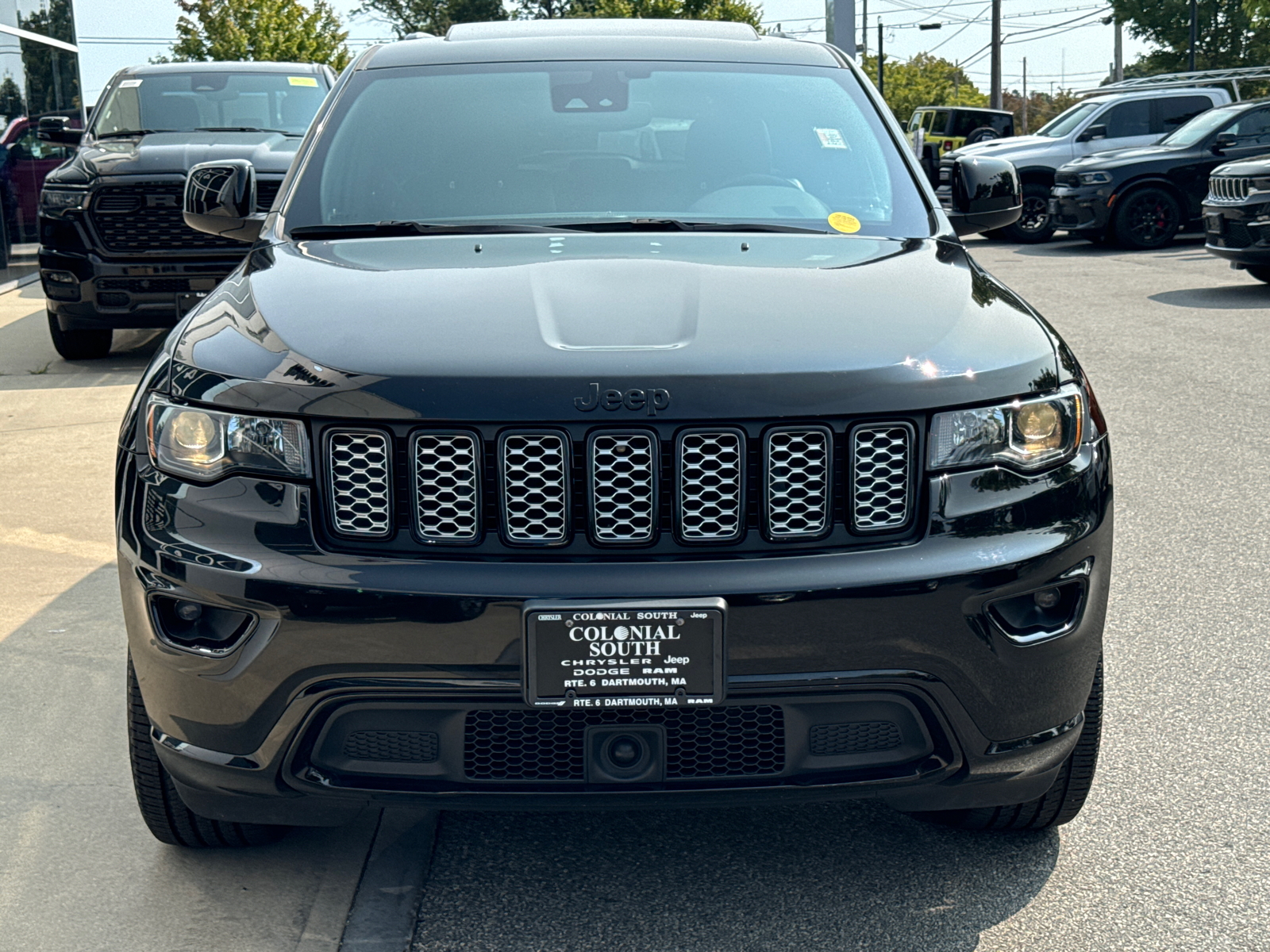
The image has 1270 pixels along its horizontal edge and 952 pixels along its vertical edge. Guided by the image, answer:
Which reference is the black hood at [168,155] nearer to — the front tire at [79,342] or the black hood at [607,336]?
the front tire at [79,342]

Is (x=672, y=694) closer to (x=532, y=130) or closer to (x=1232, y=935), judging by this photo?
(x=1232, y=935)

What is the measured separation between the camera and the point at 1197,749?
11.5 ft

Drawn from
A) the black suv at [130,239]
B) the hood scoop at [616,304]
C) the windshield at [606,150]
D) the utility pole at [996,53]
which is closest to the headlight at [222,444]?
the hood scoop at [616,304]

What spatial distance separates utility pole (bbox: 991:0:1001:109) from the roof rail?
27.7m

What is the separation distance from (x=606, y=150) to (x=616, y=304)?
115 cm

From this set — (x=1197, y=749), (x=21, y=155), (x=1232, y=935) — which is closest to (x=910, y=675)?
(x=1232, y=935)

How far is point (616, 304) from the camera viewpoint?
8.82 feet

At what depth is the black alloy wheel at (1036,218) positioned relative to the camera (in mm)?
19469

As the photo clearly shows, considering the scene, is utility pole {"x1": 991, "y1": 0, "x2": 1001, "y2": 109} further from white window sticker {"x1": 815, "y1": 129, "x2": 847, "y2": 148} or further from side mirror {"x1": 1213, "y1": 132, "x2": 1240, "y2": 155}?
white window sticker {"x1": 815, "y1": 129, "x2": 847, "y2": 148}

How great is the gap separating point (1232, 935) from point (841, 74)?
2.48 meters

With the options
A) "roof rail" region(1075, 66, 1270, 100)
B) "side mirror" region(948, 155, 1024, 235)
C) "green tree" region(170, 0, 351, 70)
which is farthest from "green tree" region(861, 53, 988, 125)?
"side mirror" region(948, 155, 1024, 235)

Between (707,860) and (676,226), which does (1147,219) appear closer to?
(676,226)

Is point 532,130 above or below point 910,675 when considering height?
above

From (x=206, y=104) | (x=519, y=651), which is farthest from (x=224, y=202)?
(x=206, y=104)
